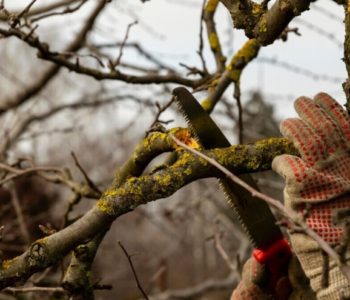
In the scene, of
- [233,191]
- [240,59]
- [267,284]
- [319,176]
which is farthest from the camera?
[240,59]

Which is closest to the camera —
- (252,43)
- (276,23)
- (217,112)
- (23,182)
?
(276,23)

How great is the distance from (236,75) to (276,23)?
1.20 metres

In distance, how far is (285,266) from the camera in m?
2.01

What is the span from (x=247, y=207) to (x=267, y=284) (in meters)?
0.32

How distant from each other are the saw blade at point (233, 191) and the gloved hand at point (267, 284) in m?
0.10

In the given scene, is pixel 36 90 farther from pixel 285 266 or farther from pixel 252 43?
pixel 285 266

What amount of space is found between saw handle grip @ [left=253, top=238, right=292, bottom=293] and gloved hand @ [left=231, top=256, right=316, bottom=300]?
0.02 m

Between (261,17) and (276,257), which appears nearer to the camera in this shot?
(261,17)

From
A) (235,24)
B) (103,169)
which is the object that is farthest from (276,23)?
(103,169)

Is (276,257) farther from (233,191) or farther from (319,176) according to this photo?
(319,176)

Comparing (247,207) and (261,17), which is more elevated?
(261,17)

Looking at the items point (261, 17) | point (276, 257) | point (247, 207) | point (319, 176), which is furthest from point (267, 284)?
point (261, 17)

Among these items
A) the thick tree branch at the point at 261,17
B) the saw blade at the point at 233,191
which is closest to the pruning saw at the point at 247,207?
the saw blade at the point at 233,191

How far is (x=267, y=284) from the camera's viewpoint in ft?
6.68
